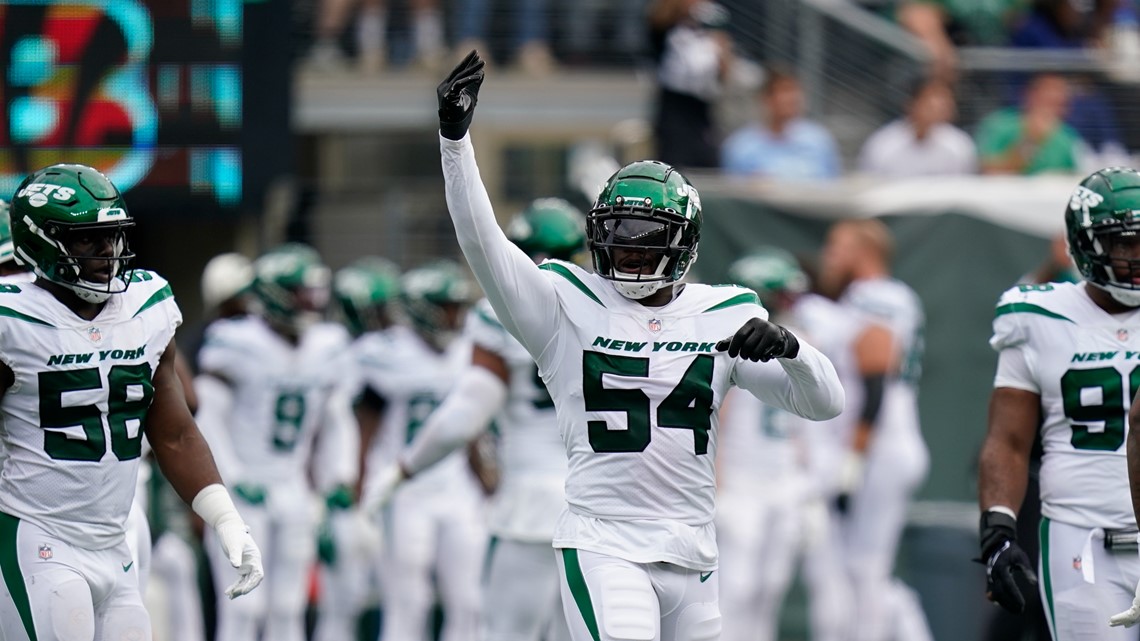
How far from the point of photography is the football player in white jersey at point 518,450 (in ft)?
21.7

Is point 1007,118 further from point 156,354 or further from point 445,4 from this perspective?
point 156,354

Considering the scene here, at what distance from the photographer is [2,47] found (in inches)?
344

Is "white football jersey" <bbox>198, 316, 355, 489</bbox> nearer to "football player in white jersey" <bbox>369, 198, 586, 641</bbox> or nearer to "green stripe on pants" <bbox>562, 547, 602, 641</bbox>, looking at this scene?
"football player in white jersey" <bbox>369, 198, 586, 641</bbox>

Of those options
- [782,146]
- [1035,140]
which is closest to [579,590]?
[782,146]

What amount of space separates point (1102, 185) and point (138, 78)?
5.01 m

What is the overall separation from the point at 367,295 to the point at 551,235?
3.75 meters

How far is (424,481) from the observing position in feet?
30.6

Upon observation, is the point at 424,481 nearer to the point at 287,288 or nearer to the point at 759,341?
the point at 287,288

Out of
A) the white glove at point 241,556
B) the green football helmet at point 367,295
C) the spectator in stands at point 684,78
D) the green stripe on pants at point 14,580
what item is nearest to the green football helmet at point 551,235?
the white glove at point 241,556

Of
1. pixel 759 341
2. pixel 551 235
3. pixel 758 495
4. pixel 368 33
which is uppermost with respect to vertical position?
pixel 368 33

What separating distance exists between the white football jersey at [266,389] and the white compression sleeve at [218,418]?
A: 0.13ft

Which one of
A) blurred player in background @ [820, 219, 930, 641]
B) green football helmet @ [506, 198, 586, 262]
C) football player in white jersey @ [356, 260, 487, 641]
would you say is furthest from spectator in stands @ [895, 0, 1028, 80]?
green football helmet @ [506, 198, 586, 262]

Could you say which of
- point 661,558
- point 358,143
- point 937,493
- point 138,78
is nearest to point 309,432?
point 138,78

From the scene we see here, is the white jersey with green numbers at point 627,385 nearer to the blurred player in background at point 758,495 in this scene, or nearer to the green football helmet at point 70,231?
the green football helmet at point 70,231
